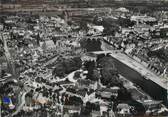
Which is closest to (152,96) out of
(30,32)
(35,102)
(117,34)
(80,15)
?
(35,102)

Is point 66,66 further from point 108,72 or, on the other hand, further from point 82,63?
point 108,72

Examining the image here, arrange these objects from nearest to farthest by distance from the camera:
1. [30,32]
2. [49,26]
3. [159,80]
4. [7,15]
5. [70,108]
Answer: [70,108] → [159,80] → [30,32] → [49,26] → [7,15]

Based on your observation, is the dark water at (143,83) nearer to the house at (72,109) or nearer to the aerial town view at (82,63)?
the aerial town view at (82,63)

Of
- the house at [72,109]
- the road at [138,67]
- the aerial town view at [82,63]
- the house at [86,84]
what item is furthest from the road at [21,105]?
the road at [138,67]

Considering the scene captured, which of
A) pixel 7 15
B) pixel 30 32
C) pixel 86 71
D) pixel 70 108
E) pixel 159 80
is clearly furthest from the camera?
pixel 7 15

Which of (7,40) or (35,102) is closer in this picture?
(35,102)

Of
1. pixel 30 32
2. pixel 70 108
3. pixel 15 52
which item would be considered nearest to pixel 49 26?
pixel 30 32

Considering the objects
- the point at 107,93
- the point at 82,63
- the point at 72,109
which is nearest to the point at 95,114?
the point at 72,109

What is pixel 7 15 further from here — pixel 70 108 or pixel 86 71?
pixel 70 108
